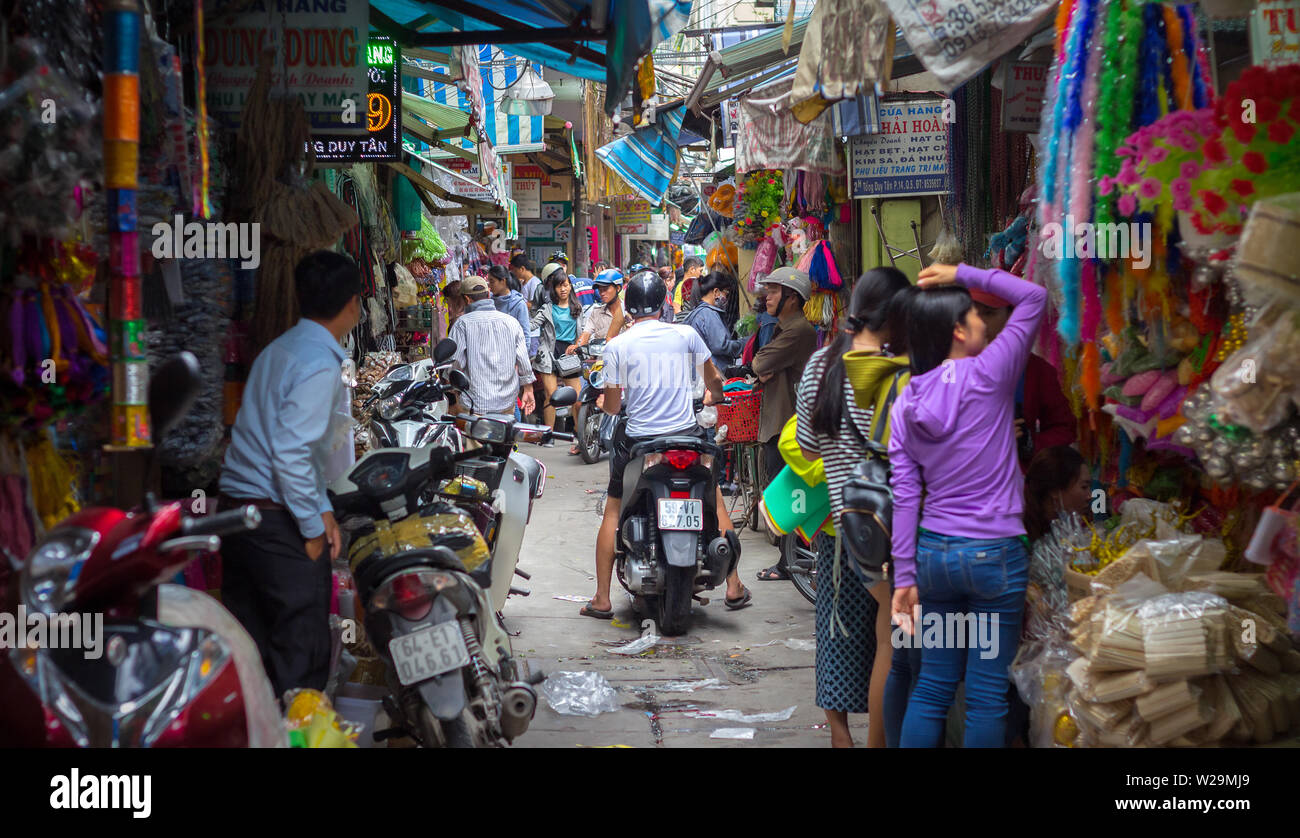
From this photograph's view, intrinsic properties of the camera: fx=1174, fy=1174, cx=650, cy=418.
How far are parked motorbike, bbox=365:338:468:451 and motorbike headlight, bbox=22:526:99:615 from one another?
3.01 metres

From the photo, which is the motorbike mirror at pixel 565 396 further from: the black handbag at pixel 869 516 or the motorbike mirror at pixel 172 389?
the motorbike mirror at pixel 172 389

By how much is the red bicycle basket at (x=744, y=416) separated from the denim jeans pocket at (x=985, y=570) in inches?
195

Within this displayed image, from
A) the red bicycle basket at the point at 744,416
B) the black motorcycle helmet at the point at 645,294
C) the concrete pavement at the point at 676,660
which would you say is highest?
the black motorcycle helmet at the point at 645,294

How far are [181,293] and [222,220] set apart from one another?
1.85ft

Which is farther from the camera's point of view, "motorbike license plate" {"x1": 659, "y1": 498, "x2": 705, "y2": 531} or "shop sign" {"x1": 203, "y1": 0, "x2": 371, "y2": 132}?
"motorbike license plate" {"x1": 659, "y1": 498, "x2": 705, "y2": 531}

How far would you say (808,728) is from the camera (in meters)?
5.50

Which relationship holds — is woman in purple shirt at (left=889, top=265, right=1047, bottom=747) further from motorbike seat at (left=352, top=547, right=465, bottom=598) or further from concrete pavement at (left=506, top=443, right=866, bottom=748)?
motorbike seat at (left=352, top=547, right=465, bottom=598)

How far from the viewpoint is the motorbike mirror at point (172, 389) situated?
3.13m

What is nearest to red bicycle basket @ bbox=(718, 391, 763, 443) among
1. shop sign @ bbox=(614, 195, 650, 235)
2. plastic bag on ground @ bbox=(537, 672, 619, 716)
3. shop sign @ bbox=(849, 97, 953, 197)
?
shop sign @ bbox=(849, 97, 953, 197)

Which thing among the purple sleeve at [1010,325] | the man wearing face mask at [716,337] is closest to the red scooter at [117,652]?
the purple sleeve at [1010,325]

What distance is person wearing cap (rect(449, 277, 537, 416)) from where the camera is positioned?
9.57 m

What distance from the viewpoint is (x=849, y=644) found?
495 centimetres
